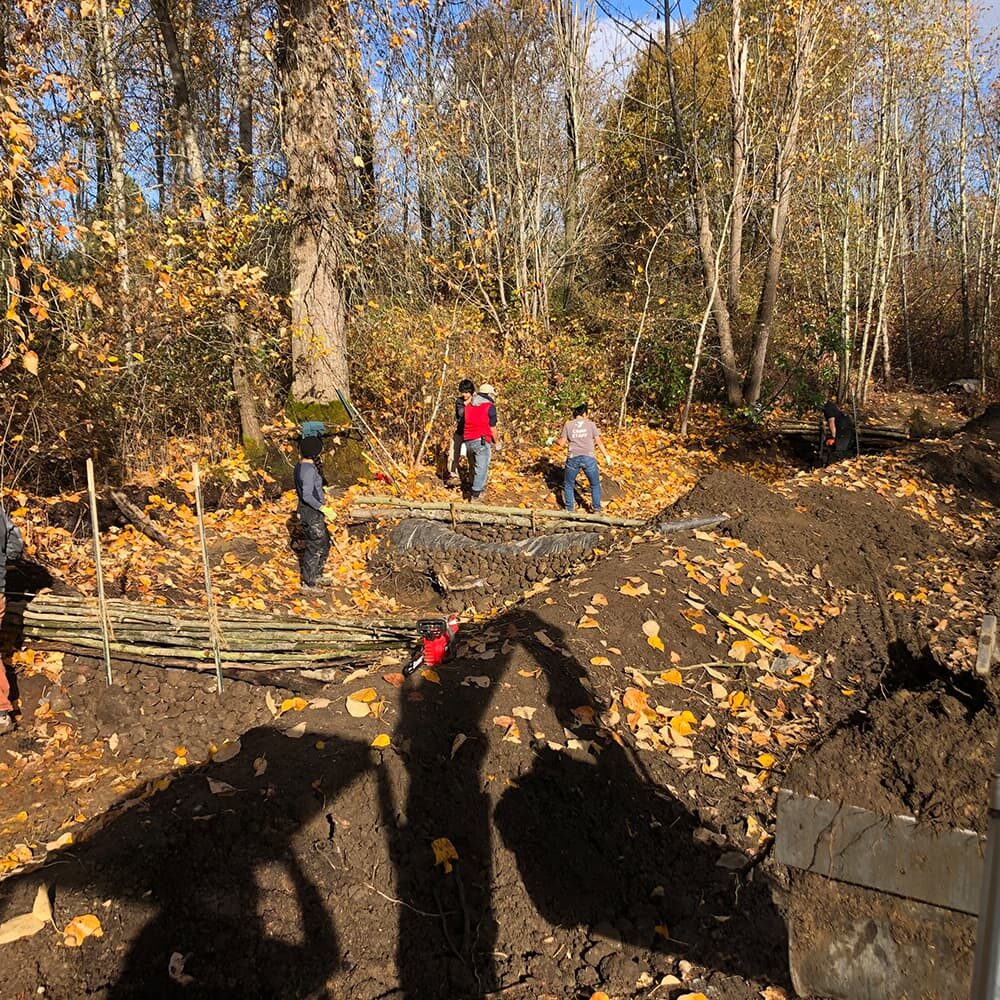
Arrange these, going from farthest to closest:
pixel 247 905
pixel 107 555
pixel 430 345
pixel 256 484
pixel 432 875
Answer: pixel 430 345
pixel 256 484
pixel 107 555
pixel 432 875
pixel 247 905

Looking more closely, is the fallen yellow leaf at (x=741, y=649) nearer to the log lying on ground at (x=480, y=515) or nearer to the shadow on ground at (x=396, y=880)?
the shadow on ground at (x=396, y=880)

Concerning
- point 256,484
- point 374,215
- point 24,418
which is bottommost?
point 256,484

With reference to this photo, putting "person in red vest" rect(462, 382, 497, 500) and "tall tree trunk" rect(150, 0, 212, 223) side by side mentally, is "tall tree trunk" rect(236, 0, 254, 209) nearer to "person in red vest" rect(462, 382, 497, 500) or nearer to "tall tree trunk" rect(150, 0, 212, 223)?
"tall tree trunk" rect(150, 0, 212, 223)

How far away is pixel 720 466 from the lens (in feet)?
45.3

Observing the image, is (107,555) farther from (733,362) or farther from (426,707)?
(733,362)

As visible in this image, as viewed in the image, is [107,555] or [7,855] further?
[107,555]

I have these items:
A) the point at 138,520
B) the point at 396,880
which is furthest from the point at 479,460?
the point at 396,880

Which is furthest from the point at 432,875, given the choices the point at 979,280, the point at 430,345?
the point at 979,280

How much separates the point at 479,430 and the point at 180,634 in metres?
5.03

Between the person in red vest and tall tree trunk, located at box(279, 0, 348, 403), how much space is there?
6.86 feet

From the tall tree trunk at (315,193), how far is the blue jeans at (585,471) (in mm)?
3485

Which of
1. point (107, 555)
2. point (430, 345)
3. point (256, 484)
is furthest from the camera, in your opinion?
point (430, 345)

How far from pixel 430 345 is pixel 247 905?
922 centimetres

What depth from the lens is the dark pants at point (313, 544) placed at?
738 centimetres
